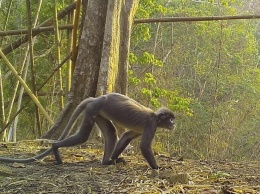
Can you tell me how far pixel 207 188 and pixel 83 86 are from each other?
11.1 feet

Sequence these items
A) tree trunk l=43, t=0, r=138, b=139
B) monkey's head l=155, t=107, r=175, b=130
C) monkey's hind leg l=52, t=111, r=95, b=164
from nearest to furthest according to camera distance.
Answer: monkey's hind leg l=52, t=111, r=95, b=164 → monkey's head l=155, t=107, r=175, b=130 → tree trunk l=43, t=0, r=138, b=139

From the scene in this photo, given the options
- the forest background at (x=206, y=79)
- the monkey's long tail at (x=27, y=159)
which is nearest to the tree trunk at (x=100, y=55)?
the monkey's long tail at (x=27, y=159)

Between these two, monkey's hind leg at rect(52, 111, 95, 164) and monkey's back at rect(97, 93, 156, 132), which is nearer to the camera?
monkey's hind leg at rect(52, 111, 95, 164)

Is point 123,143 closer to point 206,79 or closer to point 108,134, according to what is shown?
point 108,134

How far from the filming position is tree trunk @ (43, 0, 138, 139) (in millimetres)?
6672

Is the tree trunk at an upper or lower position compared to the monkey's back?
upper

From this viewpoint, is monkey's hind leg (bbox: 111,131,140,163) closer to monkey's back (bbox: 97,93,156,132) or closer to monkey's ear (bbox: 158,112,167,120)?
monkey's back (bbox: 97,93,156,132)

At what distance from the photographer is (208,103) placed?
69.5 feet

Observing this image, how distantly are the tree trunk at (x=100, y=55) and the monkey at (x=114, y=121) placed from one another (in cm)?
133

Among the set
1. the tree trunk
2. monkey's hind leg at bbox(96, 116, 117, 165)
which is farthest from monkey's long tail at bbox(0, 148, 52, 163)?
the tree trunk

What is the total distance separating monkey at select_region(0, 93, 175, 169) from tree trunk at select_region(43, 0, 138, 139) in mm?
1329

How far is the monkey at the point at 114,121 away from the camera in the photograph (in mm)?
5031

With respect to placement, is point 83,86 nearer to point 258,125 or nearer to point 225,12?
point 258,125

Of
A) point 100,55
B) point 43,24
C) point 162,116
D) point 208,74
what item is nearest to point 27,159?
point 162,116
